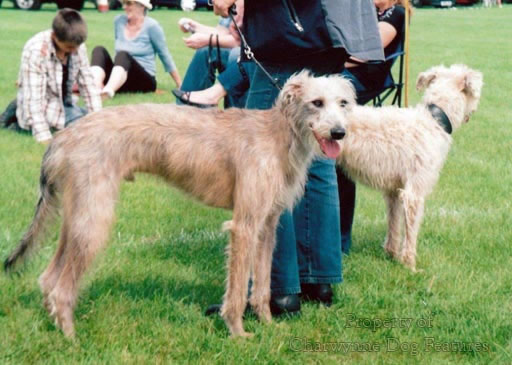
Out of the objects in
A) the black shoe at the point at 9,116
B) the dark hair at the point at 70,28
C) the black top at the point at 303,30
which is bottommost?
the black shoe at the point at 9,116

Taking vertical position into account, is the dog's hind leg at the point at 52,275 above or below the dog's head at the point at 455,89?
below

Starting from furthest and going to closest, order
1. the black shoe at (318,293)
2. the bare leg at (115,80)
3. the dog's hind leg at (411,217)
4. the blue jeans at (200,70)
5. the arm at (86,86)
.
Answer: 1. the bare leg at (115,80)
2. the arm at (86,86)
3. the blue jeans at (200,70)
4. the dog's hind leg at (411,217)
5. the black shoe at (318,293)

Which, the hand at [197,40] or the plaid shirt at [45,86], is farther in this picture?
the plaid shirt at [45,86]

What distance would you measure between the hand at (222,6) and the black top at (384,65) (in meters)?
1.81

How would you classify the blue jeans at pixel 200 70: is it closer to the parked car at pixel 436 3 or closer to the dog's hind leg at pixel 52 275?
the dog's hind leg at pixel 52 275

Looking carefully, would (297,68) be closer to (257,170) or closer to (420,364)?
(257,170)

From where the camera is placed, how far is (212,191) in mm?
4066

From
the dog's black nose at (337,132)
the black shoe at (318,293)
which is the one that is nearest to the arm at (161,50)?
the black shoe at (318,293)

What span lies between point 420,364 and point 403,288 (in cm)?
109

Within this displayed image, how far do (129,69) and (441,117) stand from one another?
744cm

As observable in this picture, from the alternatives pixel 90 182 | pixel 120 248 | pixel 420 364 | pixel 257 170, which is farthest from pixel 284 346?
pixel 120 248

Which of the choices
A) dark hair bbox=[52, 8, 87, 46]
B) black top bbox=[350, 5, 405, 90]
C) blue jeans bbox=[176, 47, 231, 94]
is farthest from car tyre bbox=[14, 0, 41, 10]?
black top bbox=[350, 5, 405, 90]

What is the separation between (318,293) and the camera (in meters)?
4.53

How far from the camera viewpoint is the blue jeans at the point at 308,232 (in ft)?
14.2
